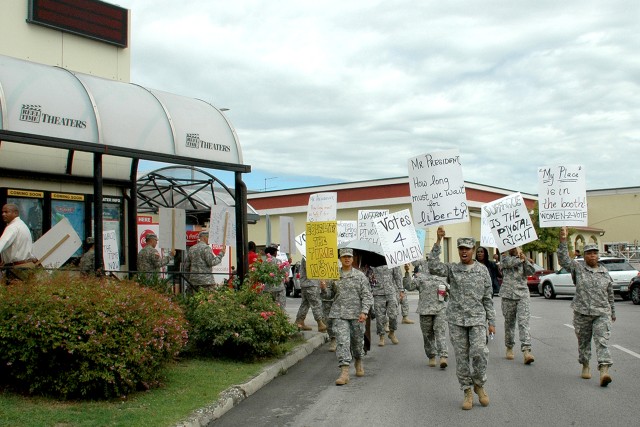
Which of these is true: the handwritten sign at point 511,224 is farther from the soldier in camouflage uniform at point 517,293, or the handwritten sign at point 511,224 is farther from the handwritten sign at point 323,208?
the handwritten sign at point 323,208

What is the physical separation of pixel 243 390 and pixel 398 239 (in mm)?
3902

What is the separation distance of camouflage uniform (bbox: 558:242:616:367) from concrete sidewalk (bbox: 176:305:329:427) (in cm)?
428

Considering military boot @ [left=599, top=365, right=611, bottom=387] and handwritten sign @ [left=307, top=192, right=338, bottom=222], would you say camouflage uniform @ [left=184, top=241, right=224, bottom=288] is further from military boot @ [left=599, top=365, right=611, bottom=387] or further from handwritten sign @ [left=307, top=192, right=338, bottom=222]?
military boot @ [left=599, top=365, right=611, bottom=387]

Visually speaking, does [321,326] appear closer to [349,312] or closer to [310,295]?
[310,295]

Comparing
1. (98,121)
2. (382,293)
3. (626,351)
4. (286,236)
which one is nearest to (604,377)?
(626,351)

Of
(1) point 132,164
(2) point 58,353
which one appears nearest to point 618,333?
(1) point 132,164

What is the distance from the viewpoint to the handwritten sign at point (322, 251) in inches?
403

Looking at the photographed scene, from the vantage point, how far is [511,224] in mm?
10305

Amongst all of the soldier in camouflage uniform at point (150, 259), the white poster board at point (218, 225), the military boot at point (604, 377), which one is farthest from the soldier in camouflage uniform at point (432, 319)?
the soldier in camouflage uniform at point (150, 259)

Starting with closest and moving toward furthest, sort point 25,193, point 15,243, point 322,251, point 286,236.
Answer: point 15,243
point 322,251
point 25,193
point 286,236

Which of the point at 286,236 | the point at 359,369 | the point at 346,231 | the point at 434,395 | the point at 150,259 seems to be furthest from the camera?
the point at 346,231

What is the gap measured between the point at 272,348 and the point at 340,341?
1812 millimetres

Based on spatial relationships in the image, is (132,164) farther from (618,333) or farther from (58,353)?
(618,333)

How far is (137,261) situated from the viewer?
13539mm
